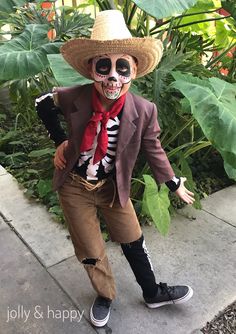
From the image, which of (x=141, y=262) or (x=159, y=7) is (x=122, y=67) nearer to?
(x=159, y=7)

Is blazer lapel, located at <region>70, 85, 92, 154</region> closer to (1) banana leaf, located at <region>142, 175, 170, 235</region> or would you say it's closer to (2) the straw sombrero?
(2) the straw sombrero

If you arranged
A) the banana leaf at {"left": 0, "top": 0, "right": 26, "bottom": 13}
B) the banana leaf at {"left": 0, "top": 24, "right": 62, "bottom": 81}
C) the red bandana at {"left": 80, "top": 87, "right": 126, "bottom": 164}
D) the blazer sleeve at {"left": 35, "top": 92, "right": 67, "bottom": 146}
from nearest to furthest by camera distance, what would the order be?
the red bandana at {"left": 80, "top": 87, "right": 126, "bottom": 164}
the blazer sleeve at {"left": 35, "top": 92, "right": 67, "bottom": 146}
the banana leaf at {"left": 0, "top": 24, "right": 62, "bottom": 81}
the banana leaf at {"left": 0, "top": 0, "right": 26, "bottom": 13}

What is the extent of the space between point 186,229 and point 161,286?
75 cm

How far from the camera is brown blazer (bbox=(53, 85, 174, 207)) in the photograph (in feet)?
4.51

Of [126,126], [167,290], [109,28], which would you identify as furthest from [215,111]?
[167,290]

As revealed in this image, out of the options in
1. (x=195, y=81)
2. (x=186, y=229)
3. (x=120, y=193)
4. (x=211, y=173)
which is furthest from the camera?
(x=211, y=173)

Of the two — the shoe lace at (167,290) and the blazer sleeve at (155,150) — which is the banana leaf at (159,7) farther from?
the shoe lace at (167,290)

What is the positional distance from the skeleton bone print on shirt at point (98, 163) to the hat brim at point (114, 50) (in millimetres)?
274

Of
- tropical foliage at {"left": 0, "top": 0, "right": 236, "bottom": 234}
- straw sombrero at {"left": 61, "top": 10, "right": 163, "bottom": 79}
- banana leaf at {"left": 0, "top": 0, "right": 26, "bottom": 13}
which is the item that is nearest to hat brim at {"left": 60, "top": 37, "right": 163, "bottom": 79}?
straw sombrero at {"left": 61, "top": 10, "right": 163, "bottom": 79}

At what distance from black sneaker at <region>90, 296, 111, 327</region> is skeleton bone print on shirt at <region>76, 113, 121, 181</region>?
2.13 ft

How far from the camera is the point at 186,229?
8.10 ft

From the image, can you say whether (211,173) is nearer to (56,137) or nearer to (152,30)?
(152,30)

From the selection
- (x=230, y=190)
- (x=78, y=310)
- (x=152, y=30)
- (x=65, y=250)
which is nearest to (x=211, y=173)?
(x=230, y=190)

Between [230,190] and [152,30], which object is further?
[230,190]
